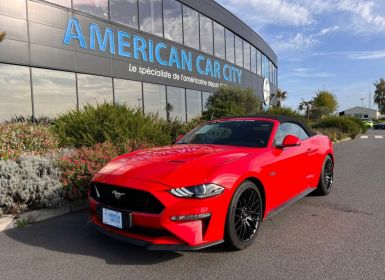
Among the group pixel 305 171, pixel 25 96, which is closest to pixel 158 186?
pixel 305 171

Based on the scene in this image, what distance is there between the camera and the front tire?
141 inches

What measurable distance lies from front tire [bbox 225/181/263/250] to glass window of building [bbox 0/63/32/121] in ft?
33.6

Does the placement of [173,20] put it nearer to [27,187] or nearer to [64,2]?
[64,2]

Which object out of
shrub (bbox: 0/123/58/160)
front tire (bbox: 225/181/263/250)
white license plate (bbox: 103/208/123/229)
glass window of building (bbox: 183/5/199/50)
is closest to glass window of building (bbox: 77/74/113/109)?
shrub (bbox: 0/123/58/160)

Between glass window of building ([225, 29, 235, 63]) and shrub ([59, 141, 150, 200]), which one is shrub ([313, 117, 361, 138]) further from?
shrub ([59, 141, 150, 200])

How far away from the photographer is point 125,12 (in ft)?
53.8

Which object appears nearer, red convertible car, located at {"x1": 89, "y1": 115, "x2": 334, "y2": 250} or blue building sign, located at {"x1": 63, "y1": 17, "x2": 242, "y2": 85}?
red convertible car, located at {"x1": 89, "y1": 115, "x2": 334, "y2": 250}

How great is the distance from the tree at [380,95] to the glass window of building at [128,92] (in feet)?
321

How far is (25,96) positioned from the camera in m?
12.3

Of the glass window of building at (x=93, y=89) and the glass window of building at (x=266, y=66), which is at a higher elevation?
the glass window of building at (x=266, y=66)

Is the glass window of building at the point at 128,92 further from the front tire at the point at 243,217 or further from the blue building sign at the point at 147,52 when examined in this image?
the front tire at the point at 243,217

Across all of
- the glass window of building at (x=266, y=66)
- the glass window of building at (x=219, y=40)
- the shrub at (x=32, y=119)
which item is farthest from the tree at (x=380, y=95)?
the shrub at (x=32, y=119)

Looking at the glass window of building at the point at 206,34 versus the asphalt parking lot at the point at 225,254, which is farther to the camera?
the glass window of building at the point at 206,34

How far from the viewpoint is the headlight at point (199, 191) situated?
3354 mm
